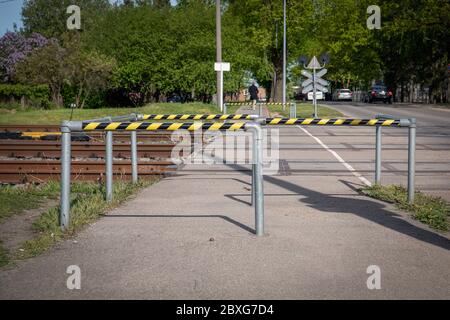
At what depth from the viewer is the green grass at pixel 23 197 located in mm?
7652

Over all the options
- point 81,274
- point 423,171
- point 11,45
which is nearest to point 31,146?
point 423,171

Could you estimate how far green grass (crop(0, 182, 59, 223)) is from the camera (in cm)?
765

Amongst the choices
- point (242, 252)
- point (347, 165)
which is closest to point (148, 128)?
point (242, 252)

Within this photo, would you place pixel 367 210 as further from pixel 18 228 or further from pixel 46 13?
pixel 46 13

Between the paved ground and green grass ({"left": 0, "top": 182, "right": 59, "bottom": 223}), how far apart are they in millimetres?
1296

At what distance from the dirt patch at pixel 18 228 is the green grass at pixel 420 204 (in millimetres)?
4326

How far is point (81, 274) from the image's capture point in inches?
193

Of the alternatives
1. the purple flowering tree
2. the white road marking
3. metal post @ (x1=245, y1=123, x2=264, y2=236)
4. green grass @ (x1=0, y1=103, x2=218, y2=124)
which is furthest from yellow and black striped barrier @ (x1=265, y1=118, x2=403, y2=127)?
the purple flowering tree

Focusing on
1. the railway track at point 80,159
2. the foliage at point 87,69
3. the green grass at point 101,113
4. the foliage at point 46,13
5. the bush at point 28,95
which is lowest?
the railway track at point 80,159

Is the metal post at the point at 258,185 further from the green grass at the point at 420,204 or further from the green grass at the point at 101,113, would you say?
the green grass at the point at 101,113

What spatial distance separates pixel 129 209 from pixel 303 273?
11.1 feet

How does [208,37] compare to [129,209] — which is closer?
[129,209]

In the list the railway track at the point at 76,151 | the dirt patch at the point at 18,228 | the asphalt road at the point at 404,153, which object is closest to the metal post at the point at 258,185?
the dirt patch at the point at 18,228
